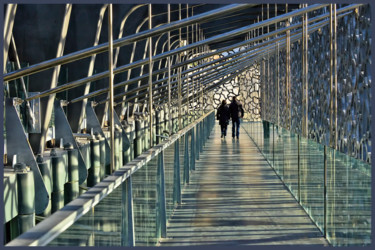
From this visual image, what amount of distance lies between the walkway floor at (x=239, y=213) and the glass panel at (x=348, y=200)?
0.39 metres

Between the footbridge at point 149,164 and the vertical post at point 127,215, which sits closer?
the vertical post at point 127,215

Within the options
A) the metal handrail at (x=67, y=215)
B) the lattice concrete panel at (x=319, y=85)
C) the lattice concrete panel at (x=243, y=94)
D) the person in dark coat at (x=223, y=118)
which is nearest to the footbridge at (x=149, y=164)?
the metal handrail at (x=67, y=215)

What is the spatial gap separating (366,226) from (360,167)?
40 centimetres

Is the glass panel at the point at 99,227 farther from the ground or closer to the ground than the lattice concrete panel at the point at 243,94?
closer to the ground

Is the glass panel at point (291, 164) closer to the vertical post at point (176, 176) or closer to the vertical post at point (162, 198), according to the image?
the vertical post at point (176, 176)

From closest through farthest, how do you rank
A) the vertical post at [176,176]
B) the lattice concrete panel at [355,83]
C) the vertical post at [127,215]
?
the vertical post at [127,215]
the vertical post at [176,176]
the lattice concrete panel at [355,83]

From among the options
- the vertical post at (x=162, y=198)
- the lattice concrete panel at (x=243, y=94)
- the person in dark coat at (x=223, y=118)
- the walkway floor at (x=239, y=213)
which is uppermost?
the lattice concrete panel at (x=243, y=94)

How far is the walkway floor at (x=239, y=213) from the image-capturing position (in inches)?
226

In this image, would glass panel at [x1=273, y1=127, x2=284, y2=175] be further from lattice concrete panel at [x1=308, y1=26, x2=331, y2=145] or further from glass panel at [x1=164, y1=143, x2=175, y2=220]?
lattice concrete panel at [x1=308, y1=26, x2=331, y2=145]

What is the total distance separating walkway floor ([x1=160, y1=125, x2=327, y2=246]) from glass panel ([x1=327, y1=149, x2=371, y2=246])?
39 centimetres

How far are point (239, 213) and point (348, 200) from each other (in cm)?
227

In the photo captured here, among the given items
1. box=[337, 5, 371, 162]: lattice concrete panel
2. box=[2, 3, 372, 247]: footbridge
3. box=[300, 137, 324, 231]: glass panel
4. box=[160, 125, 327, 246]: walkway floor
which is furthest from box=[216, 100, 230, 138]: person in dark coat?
box=[300, 137, 324, 231]: glass panel

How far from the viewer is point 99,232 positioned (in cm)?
274

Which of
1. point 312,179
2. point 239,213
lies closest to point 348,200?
point 312,179
